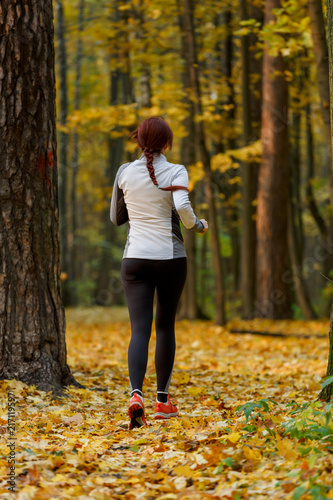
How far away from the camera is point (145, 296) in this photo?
14.1ft

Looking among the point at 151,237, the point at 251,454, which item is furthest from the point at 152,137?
the point at 251,454

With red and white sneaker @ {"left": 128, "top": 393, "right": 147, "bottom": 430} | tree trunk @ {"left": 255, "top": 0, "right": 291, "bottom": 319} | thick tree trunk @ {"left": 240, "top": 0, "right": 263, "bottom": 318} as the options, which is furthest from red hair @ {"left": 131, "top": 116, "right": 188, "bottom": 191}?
tree trunk @ {"left": 255, "top": 0, "right": 291, "bottom": 319}

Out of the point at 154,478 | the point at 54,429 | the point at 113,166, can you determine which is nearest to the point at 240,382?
the point at 54,429

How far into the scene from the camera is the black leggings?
423cm

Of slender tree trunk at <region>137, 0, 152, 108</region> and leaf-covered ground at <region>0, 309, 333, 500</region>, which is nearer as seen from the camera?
leaf-covered ground at <region>0, 309, 333, 500</region>

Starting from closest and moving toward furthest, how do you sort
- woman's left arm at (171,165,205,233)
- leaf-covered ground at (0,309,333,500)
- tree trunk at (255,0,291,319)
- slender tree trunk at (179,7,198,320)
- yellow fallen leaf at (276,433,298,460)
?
leaf-covered ground at (0,309,333,500)
yellow fallen leaf at (276,433,298,460)
woman's left arm at (171,165,205,233)
tree trunk at (255,0,291,319)
slender tree trunk at (179,7,198,320)

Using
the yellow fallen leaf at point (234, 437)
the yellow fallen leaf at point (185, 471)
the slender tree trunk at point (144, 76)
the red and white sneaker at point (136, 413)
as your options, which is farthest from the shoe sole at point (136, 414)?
the slender tree trunk at point (144, 76)

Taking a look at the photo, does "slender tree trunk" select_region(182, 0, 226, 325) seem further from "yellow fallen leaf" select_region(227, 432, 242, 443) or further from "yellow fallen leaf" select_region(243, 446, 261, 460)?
"yellow fallen leaf" select_region(243, 446, 261, 460)

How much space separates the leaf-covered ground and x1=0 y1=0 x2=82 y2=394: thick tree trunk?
1.12 feet

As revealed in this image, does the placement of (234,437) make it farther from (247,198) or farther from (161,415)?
(247,198)

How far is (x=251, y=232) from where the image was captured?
1241 cm

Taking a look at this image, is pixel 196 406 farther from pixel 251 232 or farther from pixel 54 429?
pixel 251 232

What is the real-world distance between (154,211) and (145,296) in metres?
0.62

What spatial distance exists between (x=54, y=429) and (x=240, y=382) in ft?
8.09
